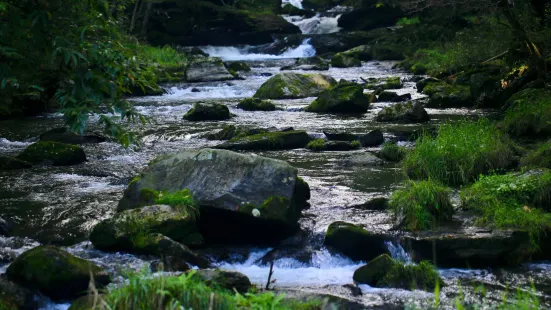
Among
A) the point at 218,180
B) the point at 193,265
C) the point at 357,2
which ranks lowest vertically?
the point at 193,265


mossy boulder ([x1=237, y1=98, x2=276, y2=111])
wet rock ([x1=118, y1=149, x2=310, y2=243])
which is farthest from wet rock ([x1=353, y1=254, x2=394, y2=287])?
mossy boulder ([x1=237, y1=98, x2=276, y2=111])

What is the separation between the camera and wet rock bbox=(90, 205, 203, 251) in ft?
28.2

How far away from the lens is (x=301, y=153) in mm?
15148

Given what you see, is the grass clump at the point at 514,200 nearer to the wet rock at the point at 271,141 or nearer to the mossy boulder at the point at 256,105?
the wet rock at the point at 271,141

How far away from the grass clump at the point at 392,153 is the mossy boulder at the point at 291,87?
11298 mm

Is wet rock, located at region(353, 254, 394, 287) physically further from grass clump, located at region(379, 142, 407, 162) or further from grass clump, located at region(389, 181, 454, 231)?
grass clump, located at region(379, 142, 407, 162)

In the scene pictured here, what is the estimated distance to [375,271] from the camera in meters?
7.73

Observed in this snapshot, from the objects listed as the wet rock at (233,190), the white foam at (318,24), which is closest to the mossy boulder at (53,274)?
the wet rock at (233,190)

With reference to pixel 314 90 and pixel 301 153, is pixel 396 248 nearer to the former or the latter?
pixel 301 153

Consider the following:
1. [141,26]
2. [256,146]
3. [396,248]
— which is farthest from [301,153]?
[141,26]

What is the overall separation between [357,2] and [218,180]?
49888mm

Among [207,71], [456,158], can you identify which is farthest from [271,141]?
[207,71]

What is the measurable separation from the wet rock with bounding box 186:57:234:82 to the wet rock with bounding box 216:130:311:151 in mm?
14385

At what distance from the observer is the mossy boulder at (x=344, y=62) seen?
117 feet
